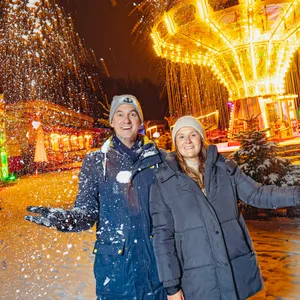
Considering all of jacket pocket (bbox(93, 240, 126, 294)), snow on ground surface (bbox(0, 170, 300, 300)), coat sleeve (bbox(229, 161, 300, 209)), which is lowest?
snow on ground surface (bbox(0, 170, 300, 300))

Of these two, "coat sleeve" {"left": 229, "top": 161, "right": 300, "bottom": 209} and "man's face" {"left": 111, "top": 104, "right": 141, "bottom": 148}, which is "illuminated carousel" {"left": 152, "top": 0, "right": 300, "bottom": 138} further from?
"coat sleeve" {"left": 229, "top": 161, "right": 300, "bottom": 209}

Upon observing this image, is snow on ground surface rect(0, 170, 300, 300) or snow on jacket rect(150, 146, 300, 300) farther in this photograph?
snow on ground surface rect(0, 170, 300, 300)

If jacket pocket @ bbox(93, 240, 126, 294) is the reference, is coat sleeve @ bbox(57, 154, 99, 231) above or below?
above

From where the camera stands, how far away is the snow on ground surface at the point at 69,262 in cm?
362

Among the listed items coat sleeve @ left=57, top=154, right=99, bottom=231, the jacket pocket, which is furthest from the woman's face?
the jacket pocket

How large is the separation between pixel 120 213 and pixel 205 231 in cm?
55

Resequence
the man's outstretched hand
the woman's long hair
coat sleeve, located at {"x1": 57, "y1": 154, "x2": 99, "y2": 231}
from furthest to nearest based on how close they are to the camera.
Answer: the woman's long hair < coat sleeve, located at {"x1": 57, "y1": 154, "x2": 99, "y2": 231} < the man's outstretched hand

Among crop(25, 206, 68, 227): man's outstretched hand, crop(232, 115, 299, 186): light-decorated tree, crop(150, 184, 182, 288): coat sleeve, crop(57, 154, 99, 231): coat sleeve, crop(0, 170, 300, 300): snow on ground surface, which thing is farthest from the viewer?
crop(232, 115, 299, 186): light-decorated tree

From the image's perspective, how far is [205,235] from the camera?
2018 millimetres

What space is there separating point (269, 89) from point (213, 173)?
1368 cm

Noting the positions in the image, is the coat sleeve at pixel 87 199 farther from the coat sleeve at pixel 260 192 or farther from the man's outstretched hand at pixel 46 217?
the coat sleeve at pixel 260 192

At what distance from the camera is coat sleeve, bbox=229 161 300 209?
216cm

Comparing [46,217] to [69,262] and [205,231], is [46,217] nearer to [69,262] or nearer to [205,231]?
[205,231]

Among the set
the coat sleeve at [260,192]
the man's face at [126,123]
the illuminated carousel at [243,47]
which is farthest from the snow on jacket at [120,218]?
the illuminated carousel at [243,47]
